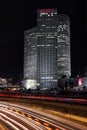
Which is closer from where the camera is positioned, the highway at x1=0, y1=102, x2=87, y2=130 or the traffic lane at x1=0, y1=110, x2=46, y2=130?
the traffic lane at x1=0, y1=110, x2=46, y2=130

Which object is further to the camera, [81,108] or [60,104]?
[60,104]

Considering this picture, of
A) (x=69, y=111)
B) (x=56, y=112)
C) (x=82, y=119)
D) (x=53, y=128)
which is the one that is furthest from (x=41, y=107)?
(x=53, y=128)

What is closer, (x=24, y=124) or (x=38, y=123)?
(x=24, y=124)

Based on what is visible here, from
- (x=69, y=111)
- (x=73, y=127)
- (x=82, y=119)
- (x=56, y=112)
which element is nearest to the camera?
(x=73, y=127)

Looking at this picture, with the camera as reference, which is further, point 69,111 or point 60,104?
point 60,104

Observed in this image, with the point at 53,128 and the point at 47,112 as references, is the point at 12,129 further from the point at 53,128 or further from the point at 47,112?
the point at 47,112

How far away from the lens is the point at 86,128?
124 feet

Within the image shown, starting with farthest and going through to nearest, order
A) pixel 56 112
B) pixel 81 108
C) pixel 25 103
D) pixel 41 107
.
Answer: pixel 25 103
pixel 41 107
pixel 56 112
pixel 81 108

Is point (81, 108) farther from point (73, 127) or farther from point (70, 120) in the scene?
point (73, 127)

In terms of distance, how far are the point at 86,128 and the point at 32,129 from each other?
610 cm

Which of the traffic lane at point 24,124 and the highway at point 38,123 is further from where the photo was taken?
the highway at point 38,123

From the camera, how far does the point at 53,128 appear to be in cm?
3759

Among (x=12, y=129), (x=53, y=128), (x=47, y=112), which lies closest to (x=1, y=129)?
(x=12, y=129)

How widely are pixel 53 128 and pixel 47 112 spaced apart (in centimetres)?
2201
